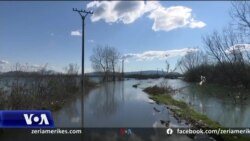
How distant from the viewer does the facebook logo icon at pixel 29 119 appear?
287 inches

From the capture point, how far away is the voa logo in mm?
7258

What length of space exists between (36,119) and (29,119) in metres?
0.16

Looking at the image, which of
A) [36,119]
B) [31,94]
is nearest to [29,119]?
[36,119]

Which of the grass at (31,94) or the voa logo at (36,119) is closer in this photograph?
the voa logo at (36,119)

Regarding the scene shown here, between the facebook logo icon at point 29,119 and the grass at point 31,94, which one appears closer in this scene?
the facebook logo icon at point 29,119

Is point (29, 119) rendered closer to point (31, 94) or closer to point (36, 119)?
point (36, 119)

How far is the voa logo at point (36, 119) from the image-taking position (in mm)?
7258

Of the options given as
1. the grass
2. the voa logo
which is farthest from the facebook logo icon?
the grass

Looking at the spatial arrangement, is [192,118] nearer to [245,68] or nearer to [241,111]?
[241,111]

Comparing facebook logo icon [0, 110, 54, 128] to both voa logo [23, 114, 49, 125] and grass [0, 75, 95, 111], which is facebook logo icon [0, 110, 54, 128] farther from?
grass [0, 75, 95, 111]

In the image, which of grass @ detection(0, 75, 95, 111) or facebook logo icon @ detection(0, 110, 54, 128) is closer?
facebook logo icon @ detection(0, 110, 54, 128)

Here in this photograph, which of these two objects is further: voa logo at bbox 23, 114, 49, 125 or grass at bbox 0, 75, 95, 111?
Answer: grass at bbox 0, 75, 95, 111

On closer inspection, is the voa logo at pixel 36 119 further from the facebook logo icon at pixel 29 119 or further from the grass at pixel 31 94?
the grass at pixel 31 94

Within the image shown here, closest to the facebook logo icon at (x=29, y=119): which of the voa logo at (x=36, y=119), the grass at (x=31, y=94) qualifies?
the voa logo at (x=36, y=119)
